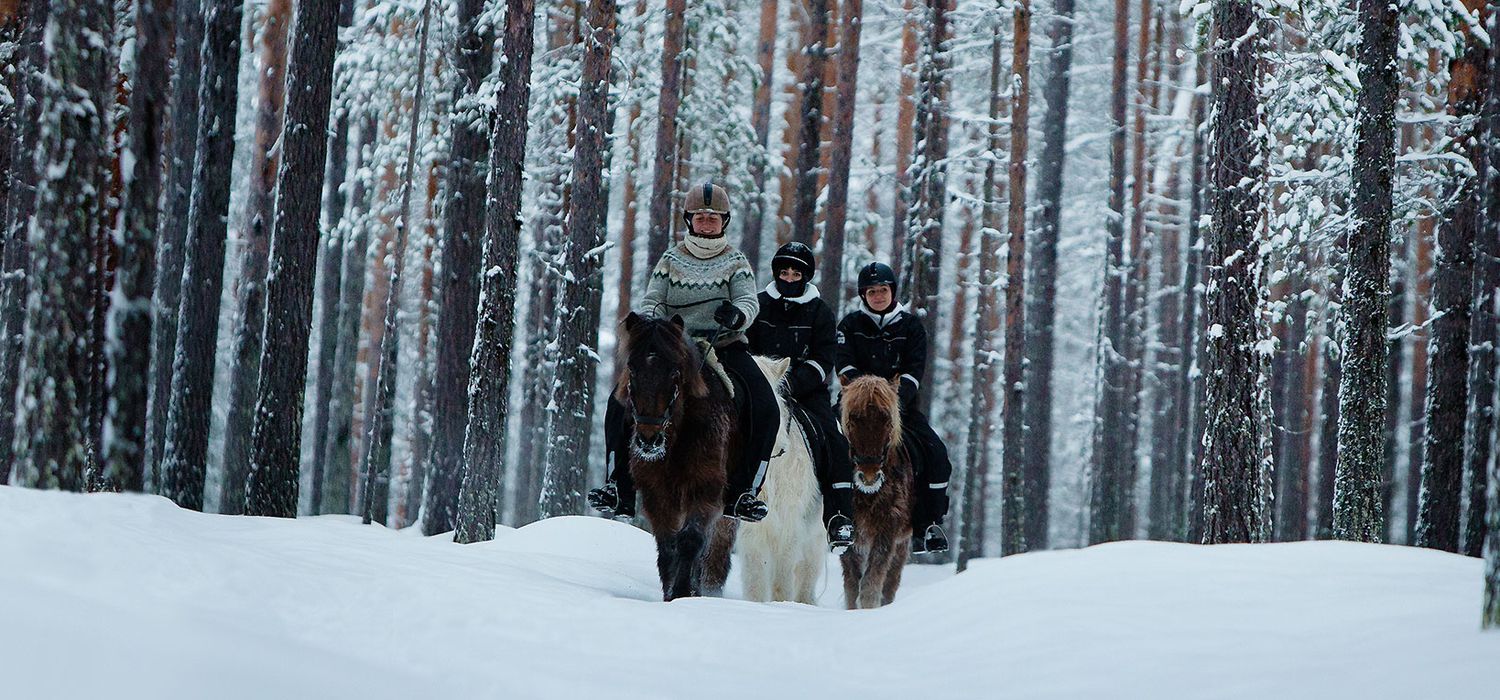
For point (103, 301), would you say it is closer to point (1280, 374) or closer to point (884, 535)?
point (884, 535)

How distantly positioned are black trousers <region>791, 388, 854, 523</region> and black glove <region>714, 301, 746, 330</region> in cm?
126

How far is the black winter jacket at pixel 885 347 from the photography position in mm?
9617

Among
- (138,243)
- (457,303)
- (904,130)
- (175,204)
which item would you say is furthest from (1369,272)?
(904,130)

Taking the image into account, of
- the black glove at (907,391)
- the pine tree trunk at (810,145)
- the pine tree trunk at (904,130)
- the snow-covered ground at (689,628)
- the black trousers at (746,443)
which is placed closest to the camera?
the snow-covered ground at (689,628)

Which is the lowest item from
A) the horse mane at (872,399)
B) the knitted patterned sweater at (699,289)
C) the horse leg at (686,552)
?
the horse leg at (686,552)

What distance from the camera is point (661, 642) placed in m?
5.04

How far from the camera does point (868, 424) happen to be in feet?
28.6

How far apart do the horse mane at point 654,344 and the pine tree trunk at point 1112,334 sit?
21.0m

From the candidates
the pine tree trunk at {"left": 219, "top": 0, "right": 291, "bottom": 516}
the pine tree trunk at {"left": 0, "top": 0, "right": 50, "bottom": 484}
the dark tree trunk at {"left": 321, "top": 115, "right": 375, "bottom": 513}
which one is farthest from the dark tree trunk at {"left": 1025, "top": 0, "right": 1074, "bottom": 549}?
the pine tree trunk at {"left": 0, "top": 0, "right": 50, "bottom": 484}

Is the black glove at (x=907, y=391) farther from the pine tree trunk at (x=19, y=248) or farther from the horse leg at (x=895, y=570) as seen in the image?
the pine tree trunk at (x=19, y=248)

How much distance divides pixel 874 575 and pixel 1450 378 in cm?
878

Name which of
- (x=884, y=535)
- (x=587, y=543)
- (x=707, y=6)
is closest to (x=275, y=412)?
(x=587, y=543)

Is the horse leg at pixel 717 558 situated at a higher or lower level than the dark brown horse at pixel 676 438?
lower

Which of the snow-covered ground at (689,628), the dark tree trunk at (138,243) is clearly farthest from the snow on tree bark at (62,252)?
the snow-covered ground at (689,628)
